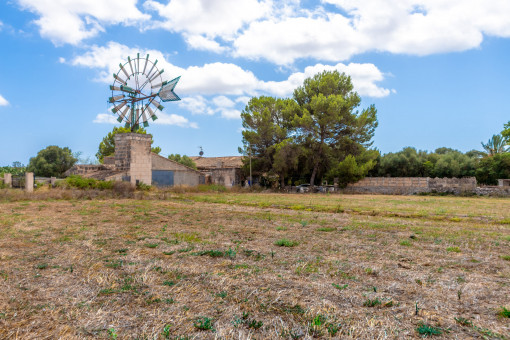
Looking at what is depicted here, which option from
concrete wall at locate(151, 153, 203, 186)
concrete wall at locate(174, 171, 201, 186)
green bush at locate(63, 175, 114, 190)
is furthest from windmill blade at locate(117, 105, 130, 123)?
green bush at locate(63, 175, 114, 190)

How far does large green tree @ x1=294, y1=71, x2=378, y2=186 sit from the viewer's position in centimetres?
3603

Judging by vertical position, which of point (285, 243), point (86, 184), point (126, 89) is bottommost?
point (285, 243)

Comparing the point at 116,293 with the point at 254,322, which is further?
the point at 116,293

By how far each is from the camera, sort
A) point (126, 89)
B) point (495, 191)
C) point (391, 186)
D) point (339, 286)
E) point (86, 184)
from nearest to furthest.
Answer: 1. point (339, 286)
2. point (86, 184)
3. point (495, 191)
4. point (126, 89)
5. point (391, 186)

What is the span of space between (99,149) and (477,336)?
54.2 m

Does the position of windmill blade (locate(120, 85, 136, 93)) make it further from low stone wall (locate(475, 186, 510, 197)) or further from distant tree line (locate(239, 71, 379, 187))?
low stone wall (locate(475, 186, 510, 197))

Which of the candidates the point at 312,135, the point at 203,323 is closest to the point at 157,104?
the point at 312,135

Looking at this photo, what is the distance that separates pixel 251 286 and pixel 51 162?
50260mm

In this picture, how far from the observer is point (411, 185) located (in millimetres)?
35219

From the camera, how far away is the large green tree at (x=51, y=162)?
150ft

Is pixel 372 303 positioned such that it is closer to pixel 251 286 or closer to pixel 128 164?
pixel 251 286

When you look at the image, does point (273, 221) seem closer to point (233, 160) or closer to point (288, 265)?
point (288, 265)

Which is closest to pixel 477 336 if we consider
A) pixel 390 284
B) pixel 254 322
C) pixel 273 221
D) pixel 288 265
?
pixel 390 284

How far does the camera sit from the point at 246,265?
19.0ft
